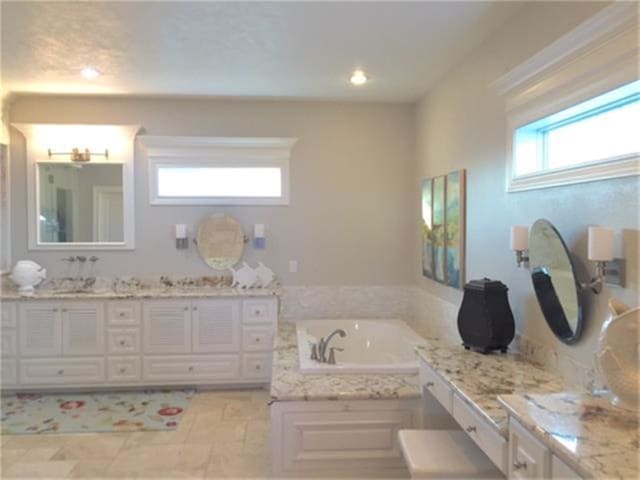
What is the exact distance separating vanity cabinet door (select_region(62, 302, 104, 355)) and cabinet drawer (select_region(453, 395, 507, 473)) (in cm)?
322

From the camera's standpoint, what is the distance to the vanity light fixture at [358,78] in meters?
3.79

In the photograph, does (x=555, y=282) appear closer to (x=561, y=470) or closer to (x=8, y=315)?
(x=561, y=470)

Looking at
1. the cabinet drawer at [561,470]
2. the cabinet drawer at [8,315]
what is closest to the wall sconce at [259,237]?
the cabinet drawer at [8,315]

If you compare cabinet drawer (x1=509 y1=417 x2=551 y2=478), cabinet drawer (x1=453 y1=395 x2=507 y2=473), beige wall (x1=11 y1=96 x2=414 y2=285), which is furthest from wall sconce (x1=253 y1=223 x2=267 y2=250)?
cabinet drawer (x1=509 y1=417 x2=551 y2=478)

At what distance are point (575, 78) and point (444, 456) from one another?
70.4 inches

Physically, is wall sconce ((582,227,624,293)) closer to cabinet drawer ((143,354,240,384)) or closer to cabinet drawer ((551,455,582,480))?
cabinet drawer ((551,455,582,480))

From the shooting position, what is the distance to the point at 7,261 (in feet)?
14.9

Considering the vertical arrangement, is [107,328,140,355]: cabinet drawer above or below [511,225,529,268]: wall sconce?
below

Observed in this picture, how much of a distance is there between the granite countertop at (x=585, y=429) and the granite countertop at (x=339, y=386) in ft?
3.96

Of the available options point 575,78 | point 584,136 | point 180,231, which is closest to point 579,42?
point 575,78

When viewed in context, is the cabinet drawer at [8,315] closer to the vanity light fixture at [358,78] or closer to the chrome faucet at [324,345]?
the chrome faucet at [324,345]

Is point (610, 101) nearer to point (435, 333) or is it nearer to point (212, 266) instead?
point (435, 333)

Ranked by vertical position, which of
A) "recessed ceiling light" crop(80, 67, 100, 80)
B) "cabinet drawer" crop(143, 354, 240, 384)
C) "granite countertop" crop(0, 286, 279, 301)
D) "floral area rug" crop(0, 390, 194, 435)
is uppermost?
"recessed ceiling light" crop(80, 67, 100, 80)

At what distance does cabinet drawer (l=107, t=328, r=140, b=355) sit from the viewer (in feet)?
13.8
